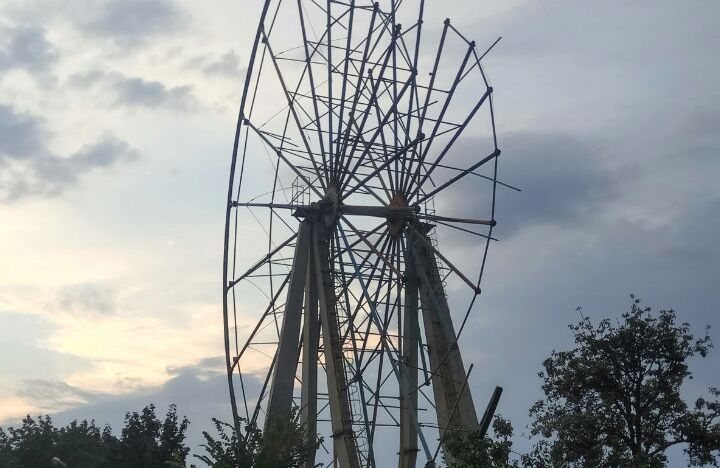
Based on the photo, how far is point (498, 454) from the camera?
28781 mm

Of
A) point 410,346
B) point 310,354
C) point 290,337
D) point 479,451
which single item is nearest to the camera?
point 479,451

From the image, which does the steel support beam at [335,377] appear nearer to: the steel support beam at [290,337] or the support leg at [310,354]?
the support leg at [310,354]

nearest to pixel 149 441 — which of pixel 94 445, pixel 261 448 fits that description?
pixel 94 445

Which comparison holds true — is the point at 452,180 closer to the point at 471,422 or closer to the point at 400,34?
the point at 400,34

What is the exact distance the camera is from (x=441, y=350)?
3734cm

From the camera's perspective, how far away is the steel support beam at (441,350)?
3531cm

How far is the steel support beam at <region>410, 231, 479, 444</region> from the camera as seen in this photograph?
116 feet

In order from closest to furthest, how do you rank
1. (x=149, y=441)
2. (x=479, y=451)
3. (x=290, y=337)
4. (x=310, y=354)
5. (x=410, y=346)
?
(x=479, y=451)
(x=310, y=354)
(x=290, y=337)
(x=410, y=346)
(x=149, y=441)

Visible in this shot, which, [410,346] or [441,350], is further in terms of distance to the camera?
[410,346]

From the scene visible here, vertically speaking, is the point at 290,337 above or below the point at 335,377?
above

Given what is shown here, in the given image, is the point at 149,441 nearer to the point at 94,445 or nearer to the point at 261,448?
the point at 94,445

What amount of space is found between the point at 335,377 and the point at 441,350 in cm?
456

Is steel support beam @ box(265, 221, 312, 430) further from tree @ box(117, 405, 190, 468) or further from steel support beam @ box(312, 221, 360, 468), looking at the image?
tree @ box(117, 405, 190, 468)

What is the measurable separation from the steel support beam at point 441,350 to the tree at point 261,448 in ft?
17.5
